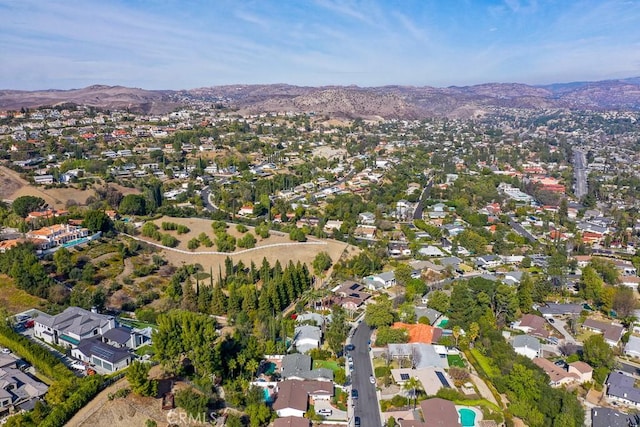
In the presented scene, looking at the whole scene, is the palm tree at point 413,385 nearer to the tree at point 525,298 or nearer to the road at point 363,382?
the road at point 363,382

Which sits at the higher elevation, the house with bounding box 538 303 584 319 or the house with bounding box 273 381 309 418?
the house with bounding box 273 381 309 418

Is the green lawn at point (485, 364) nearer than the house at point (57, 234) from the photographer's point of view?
Yes

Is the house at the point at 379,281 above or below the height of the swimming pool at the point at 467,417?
below

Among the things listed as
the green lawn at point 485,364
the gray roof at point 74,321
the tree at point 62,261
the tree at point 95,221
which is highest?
the tree at point 95,221

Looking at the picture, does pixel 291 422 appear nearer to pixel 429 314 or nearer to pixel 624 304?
pixel 429 314

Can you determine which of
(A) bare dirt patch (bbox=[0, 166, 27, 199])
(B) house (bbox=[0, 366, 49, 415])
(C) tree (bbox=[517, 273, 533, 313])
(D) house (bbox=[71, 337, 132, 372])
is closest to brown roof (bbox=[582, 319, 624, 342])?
(C) tree (bbox=[517, 273, 533, 313])

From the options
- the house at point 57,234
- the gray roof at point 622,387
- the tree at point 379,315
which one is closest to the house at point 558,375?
the gray roof at point 622,387

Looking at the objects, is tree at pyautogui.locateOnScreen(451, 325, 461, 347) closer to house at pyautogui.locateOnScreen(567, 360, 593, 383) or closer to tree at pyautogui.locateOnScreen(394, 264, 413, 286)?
house at pyautogui.locateOnScreen(567, 360, 593, 383)
